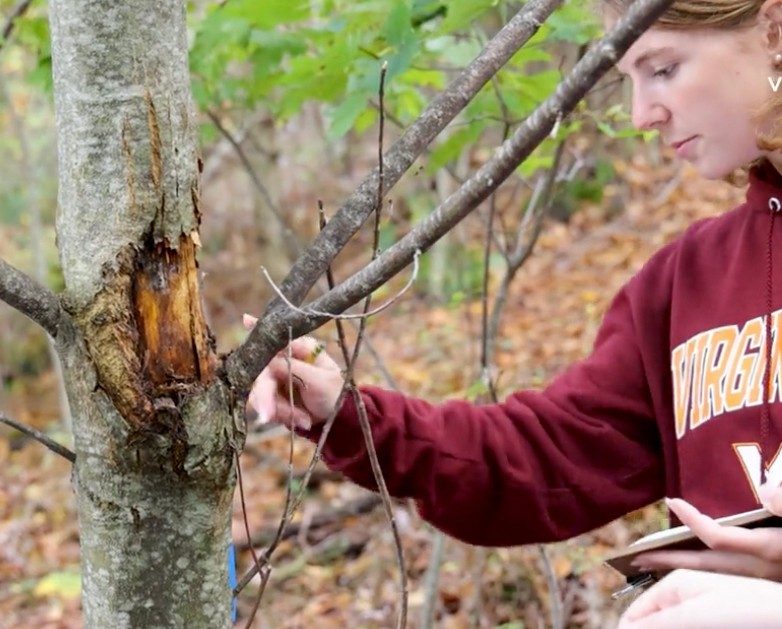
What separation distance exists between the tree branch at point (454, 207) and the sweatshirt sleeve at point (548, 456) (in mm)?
550

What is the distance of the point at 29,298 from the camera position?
3.70 feet

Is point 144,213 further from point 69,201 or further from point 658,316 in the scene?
point 658,316

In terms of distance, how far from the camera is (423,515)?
1778mm

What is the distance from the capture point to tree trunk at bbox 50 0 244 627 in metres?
1.14

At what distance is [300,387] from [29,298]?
463mm

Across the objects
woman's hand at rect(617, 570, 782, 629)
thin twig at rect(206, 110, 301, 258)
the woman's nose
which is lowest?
woman's hand at rect(617, 570, 782, 629)

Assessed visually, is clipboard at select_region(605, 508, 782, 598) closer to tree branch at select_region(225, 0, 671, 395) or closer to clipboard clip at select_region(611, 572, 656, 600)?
clipboard clip at select_region(611, 572, 656, 600)

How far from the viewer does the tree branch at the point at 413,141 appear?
1.11 meters

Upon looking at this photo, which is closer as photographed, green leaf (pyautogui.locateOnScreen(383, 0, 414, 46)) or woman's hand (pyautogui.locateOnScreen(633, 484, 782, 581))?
woman's hand (pyautogui.locateOnScreen(633, 484, 782, 581))

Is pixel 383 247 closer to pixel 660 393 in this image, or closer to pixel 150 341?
pixel 660 393

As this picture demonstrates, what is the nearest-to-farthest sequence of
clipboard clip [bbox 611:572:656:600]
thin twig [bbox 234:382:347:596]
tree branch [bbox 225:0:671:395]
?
tree branch [bbox 225:0:671:395], thin twig [bbox 234:382:347:596], clipboard clip [bbox 611:572:656:600]

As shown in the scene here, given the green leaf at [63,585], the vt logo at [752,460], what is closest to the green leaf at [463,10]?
the vt logo at [752,460]

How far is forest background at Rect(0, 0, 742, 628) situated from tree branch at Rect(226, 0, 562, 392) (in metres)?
0.16

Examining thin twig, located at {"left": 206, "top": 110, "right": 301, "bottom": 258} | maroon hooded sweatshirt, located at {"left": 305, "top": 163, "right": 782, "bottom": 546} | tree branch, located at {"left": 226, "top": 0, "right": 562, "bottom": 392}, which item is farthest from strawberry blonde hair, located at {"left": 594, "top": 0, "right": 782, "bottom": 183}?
thin twig, located at {"left": 206, "top": 110, "right": 301, "bottom": 258}
